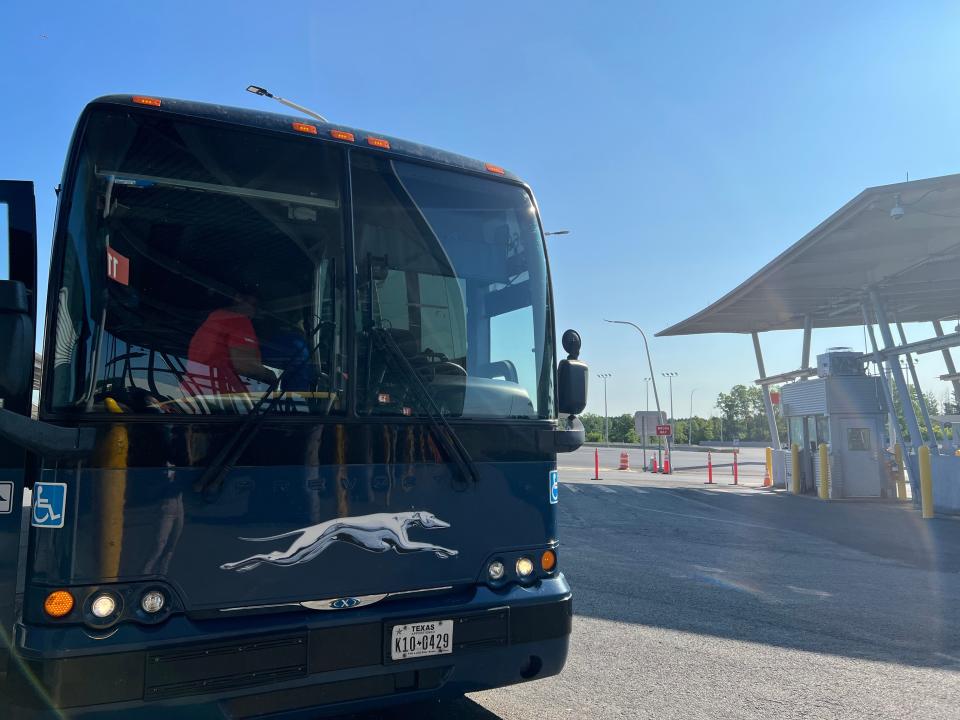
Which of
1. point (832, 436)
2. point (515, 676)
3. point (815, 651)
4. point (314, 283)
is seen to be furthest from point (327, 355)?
point (832, 436)

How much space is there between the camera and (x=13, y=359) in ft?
9.68

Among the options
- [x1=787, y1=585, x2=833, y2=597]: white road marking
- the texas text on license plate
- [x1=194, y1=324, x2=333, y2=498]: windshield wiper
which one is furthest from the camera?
[x1=787, y1=585, x2=833, y2=597]: white road marking

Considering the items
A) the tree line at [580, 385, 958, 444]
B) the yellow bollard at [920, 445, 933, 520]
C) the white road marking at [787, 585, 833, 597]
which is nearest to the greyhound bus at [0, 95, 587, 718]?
the white road marking at [787, 585, 833, 597]

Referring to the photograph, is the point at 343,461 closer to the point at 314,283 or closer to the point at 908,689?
the point at 314,283

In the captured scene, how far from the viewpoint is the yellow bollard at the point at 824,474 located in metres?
18.8

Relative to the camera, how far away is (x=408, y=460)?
3.61 m

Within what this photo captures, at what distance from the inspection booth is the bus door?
18955 mm

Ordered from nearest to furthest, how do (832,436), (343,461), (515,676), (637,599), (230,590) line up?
(230,590) < (343,461) < (515,676) < (637,599) < (832,436)

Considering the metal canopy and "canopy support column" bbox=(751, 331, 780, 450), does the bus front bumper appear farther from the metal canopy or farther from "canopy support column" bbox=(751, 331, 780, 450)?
"canopy support column" bbox=(751, 331, 780, 450)

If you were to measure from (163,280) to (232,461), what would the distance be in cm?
84

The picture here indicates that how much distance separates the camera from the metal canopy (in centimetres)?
1438

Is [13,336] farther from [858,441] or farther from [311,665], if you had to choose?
[858,441]

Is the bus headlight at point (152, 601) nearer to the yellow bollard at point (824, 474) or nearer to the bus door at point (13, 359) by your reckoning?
the bus door at point (13, 359)

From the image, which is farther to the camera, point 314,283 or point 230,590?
point 314,283
